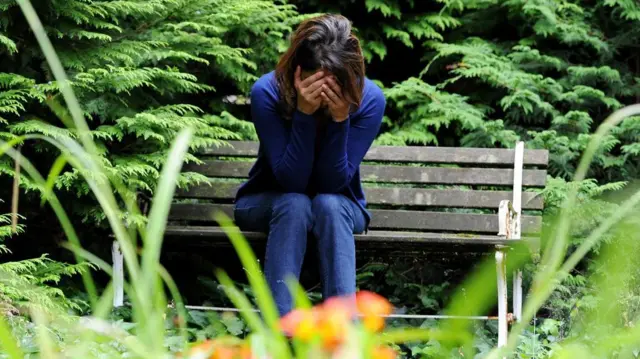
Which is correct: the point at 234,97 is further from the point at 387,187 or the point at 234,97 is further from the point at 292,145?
the point at 292,145

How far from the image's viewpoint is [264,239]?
3.02 metres

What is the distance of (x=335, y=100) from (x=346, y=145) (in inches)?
9.0

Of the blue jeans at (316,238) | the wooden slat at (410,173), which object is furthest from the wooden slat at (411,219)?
the blue jeans at (316,238)

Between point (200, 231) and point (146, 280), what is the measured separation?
100 inches

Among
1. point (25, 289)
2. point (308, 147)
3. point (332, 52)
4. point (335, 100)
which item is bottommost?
point (25, 289)

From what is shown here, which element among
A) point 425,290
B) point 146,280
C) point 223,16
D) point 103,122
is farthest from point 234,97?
point 146,280

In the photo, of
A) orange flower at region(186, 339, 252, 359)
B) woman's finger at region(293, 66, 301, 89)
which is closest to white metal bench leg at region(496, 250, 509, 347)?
woman's finger at region(293, 66, 301, 89)

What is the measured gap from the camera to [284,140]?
2873 millimetres

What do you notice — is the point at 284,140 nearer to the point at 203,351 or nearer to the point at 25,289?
the point at 25,289

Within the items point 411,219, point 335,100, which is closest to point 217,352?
point 335,100

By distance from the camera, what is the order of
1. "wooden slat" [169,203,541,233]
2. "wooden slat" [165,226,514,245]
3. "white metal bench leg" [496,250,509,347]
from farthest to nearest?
"wooden slat" [169,203,541,233] → "wooden slat" [165,226,514,245] → "white metal bench leg" [496,250,509,347]

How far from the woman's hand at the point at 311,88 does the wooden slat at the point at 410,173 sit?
3.53 ft

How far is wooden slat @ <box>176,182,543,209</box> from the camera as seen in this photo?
3645 millimetres

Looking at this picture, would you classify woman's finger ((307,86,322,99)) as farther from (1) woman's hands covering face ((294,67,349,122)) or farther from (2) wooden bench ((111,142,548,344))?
(2) wooden bench ((111,142,548,344))
